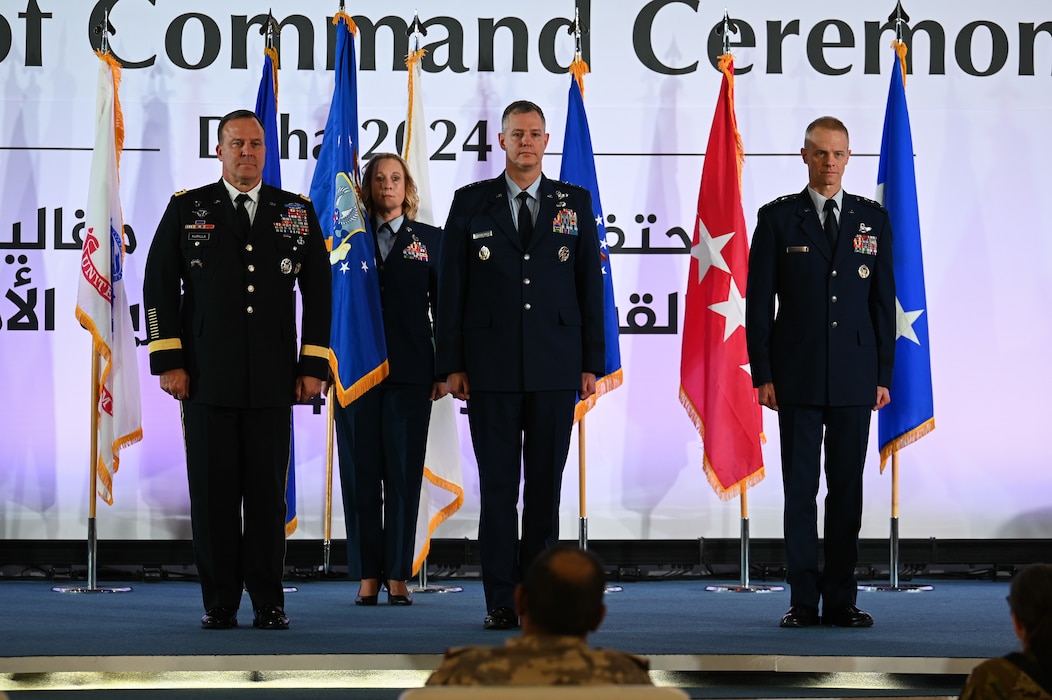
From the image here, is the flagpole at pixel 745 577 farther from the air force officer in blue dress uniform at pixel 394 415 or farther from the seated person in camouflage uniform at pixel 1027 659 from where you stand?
the seated person in camouflage uniform at pixel 1027 659

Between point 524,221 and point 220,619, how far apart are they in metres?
1.54

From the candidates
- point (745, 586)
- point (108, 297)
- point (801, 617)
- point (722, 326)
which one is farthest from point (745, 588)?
point (108, 297)

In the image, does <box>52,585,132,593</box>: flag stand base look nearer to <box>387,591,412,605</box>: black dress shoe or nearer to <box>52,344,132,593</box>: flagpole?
<box>52,344,132,593</box>: flagpole

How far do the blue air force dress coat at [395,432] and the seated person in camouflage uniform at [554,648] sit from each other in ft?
11.2

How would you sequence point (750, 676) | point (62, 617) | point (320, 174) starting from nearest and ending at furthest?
point (750, 676) < point (62, 617) < point (320, 174)

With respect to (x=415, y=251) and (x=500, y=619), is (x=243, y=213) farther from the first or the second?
(x=500, y=619)

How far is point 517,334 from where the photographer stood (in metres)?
4.30

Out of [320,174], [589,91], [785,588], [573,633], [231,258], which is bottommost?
[785,588]

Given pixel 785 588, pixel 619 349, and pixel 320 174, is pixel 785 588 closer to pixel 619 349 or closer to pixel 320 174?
pixel 619 349

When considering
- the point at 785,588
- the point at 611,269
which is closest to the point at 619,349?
the point at 611,269

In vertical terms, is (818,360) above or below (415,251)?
below

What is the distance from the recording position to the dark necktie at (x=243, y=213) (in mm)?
4316

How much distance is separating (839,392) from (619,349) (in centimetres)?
172

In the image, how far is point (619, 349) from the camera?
6.06 meters
